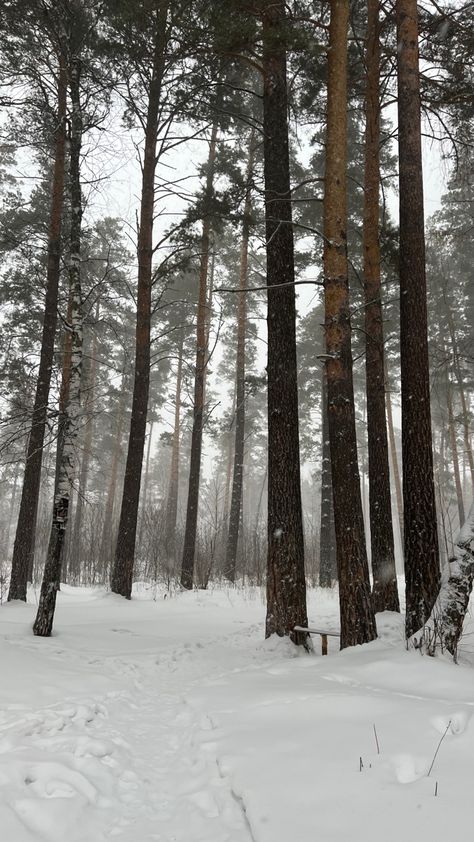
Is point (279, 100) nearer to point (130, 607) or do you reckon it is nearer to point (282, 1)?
point (282, 1)

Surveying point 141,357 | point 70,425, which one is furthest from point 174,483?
point 70,425

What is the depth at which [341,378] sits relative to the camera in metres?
5.25

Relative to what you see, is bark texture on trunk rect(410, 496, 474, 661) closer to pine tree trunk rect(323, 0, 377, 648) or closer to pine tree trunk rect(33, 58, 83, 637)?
pine tree trunk rect(323, 0, 377, 648)

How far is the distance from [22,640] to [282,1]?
8.20 m

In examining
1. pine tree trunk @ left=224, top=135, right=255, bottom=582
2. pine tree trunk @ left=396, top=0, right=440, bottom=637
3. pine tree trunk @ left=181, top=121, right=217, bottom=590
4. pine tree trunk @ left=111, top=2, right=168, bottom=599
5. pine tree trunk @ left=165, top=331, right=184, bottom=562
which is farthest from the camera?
pine tree trunk @ left=165, top=331, right=184, bottom=562

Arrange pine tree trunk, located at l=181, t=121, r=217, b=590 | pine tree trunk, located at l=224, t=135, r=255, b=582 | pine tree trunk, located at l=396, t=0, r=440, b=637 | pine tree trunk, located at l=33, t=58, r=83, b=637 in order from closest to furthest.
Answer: pine tree trunk, located at l=396, t=0, r=440, b=637 < pine tree trunk, located at l=33, t=58, r=83, b=637 < pine tree trunk, located at l=181, t=121, r=217, b=590 < pine tree trunk, located at l=224, t=135, r=255, b=582

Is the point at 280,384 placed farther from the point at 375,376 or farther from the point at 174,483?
the point at 174,483

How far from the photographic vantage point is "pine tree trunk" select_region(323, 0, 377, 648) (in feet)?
16.6

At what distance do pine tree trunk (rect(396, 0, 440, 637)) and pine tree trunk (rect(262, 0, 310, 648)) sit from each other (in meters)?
1.30

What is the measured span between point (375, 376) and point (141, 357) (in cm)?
491

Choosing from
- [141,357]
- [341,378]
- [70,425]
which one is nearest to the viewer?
[341,378]

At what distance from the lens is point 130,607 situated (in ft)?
30.3

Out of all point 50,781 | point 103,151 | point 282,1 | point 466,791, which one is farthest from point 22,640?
point 282,1

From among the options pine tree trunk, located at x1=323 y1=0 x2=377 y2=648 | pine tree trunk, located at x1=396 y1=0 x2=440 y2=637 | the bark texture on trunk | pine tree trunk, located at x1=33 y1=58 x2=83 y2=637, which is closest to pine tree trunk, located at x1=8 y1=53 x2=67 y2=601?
pine tree trunk, located at x1=33 y1=58 x2=83 y2=637
